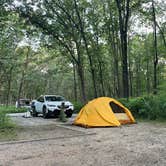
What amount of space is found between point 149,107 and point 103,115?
375 cm

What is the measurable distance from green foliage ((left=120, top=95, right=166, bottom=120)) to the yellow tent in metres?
1.93

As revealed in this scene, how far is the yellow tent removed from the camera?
11617mm

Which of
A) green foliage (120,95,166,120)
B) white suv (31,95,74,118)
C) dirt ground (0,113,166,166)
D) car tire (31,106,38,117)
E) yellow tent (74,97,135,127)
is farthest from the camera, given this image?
car tire (31,106,38,117)

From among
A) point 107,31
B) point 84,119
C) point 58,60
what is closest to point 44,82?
point 58,60

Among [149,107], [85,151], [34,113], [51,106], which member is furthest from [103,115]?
[34,113]

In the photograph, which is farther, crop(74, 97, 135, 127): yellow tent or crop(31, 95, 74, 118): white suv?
crop(31, 95, 74, 118): white suv

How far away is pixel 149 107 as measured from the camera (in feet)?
47.4

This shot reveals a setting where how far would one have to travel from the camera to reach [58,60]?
31.7 m

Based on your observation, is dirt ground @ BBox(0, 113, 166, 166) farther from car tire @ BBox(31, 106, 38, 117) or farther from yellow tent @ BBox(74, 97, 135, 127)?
car tire @ BBox(31, 106, 38, 117)

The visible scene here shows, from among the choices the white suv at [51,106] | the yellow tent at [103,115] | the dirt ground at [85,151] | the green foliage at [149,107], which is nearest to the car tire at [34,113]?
the white suv at [51,106]

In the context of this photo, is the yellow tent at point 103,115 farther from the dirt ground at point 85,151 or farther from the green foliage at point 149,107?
the dirt ground at point 85,151

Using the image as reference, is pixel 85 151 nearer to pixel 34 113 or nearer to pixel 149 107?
pixel 149 107

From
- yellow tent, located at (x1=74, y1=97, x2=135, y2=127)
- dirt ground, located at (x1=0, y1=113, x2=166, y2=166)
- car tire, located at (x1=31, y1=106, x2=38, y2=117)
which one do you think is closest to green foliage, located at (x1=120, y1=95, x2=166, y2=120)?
yellow tent, located at (x1=74, y1=97, x2=135, y2=127)

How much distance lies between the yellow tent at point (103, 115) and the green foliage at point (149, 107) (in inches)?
76.1
